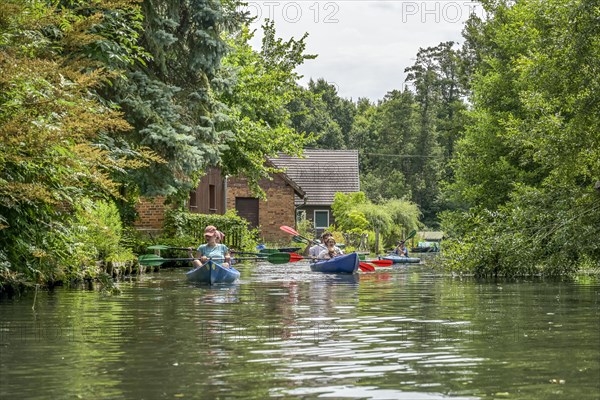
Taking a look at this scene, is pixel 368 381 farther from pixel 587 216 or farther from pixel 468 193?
pixel 468 193

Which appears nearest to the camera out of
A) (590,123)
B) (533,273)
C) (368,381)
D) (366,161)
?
(368,381)

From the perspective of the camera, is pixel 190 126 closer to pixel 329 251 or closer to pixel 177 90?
pixel 177 90

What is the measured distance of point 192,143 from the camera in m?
27.4

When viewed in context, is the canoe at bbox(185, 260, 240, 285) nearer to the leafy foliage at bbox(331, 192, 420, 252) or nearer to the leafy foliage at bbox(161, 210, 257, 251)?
the leafy foliage at bbox(161, 210, 257, 251)

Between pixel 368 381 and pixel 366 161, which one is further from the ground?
pixel 366 161

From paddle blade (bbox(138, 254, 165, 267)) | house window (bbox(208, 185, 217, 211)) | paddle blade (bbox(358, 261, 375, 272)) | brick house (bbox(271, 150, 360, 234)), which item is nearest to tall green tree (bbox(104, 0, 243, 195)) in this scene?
paddle blade (bbox(138, 254, 165, 267))

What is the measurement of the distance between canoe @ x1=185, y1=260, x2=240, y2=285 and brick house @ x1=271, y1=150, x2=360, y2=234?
46.6 meters

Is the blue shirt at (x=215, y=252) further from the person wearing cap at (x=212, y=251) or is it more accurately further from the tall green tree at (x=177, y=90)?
the tall green tree at (x=177, y=90)

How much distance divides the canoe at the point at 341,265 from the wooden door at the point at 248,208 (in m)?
31.4

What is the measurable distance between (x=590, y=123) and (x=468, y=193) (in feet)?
68.5

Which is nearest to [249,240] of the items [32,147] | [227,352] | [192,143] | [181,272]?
[181,272]

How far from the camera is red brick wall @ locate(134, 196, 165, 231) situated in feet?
118

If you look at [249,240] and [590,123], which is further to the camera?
[249,240]

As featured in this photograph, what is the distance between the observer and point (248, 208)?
200 feet
